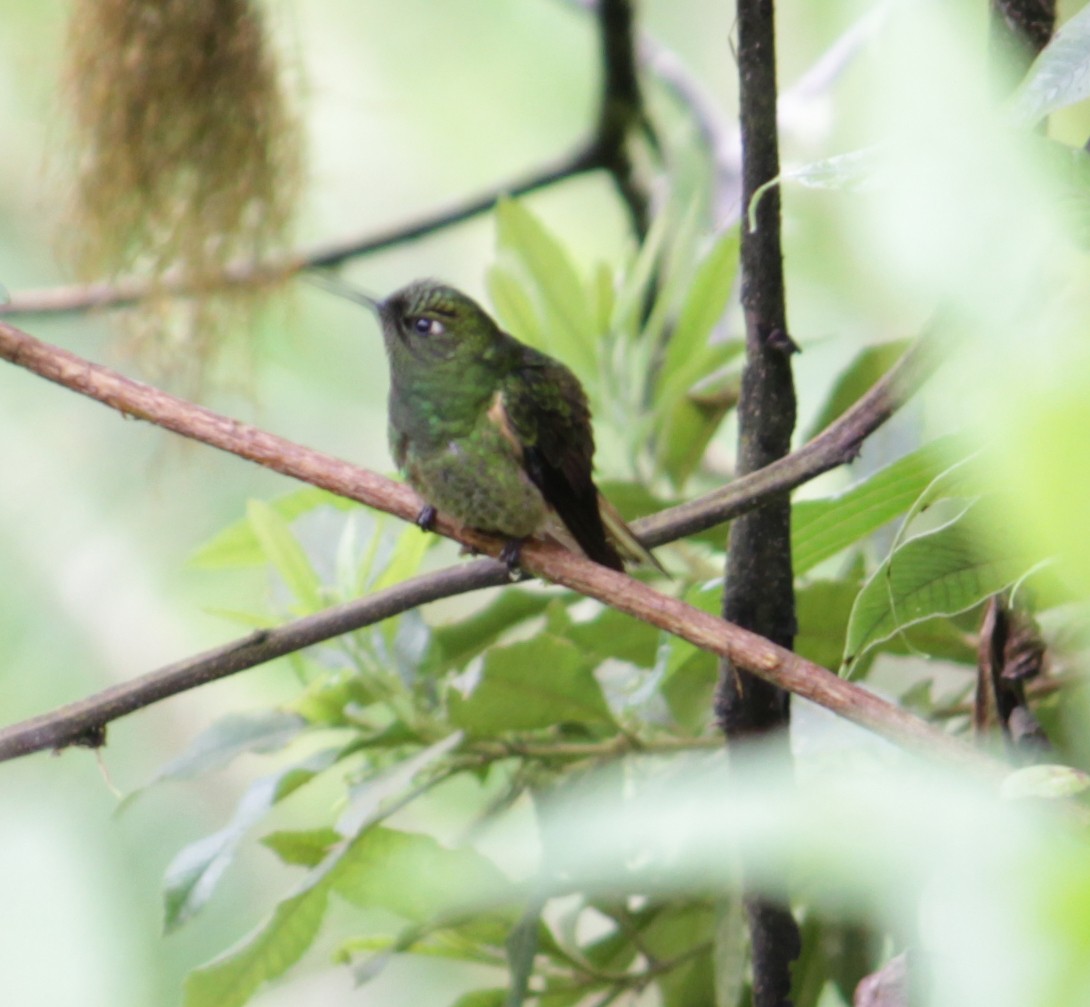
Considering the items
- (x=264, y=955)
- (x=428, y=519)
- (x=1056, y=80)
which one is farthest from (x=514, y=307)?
(x=1056, y=80)

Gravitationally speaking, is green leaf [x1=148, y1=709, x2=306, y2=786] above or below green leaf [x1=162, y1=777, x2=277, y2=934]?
above

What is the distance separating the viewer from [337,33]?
2.49 m

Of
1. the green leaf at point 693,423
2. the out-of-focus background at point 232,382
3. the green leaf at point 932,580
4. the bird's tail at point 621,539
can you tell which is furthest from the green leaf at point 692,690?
the out-of-focus background at point 232,382

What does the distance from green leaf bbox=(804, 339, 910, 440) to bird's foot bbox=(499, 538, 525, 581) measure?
0.77 feet

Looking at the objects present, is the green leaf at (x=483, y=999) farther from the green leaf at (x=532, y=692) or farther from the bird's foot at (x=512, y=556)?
the bird's foot at (x=512, y=556)

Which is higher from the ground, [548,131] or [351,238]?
[548,131]

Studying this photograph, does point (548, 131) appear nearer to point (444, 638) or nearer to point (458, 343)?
point (458, 343)

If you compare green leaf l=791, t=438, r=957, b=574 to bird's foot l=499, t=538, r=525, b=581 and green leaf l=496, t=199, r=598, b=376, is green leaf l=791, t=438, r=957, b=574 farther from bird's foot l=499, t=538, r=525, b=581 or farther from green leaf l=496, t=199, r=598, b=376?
green leaf l=496, t=199, r=598, b=376

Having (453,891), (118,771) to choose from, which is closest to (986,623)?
(453,891)

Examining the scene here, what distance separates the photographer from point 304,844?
37.2 inches

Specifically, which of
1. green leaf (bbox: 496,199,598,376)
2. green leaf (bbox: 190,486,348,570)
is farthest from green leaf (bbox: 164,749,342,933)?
green leaf (bbox: 496,199,598,376)

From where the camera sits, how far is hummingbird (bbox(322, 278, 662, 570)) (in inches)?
39.6

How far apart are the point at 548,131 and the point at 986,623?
6.28 feet

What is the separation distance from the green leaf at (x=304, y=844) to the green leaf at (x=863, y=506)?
15.0 inches
